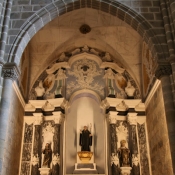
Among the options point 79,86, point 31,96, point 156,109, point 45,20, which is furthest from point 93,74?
point 45,20

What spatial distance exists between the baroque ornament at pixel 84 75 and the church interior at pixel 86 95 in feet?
0.14

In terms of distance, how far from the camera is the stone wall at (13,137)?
331 inches

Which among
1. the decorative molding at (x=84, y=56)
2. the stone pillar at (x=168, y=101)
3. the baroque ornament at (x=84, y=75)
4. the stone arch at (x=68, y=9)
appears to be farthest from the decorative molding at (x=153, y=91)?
the decorative molding at (x=84, y=56)

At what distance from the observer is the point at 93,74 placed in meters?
11.9

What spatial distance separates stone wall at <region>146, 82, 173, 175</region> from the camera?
8.20 m

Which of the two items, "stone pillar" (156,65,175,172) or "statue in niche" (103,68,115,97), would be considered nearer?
"stone pillar" (156,65,175,172)

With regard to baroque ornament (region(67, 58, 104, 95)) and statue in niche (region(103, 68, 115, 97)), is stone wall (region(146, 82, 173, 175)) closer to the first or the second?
statue in niche (region(103, 68, 115, 97))

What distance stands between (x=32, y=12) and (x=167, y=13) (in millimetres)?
3939

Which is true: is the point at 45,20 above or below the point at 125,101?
above

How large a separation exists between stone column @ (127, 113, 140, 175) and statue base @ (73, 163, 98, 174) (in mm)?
1473

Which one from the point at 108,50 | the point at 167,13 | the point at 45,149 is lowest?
the point at 45,149

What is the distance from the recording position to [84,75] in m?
11.8

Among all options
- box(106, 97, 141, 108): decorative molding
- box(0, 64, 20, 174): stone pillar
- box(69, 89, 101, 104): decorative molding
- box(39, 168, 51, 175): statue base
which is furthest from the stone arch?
box(39, 168, 51, 175): statue base

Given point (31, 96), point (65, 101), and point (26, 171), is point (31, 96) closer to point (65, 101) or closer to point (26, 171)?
point (65, 101)
